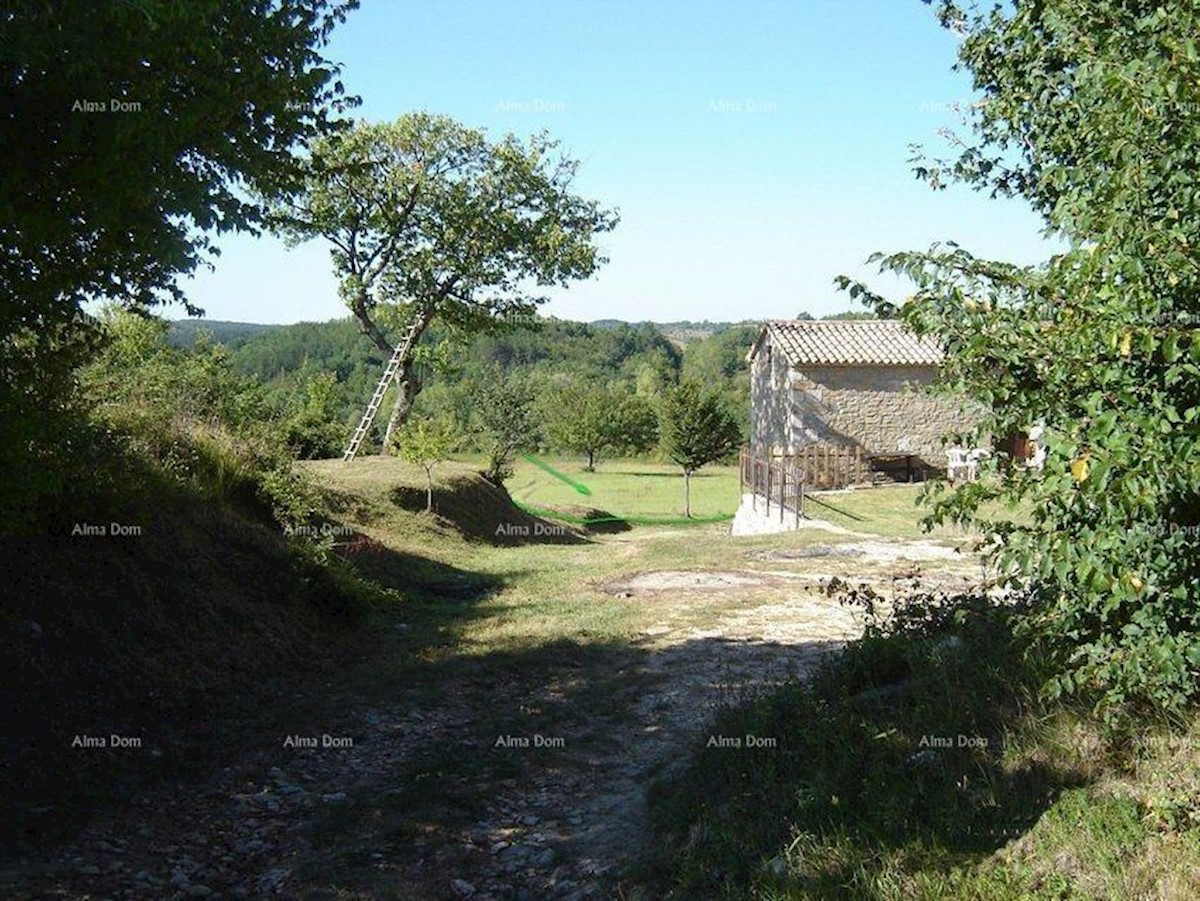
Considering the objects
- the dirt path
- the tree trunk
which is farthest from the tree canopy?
the tree trunk

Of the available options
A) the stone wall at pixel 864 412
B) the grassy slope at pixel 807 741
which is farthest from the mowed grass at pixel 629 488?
the grassy slope at pixel 807 741

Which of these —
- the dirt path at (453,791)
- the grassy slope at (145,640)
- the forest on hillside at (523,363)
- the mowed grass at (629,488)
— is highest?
the forest on hillside at (523,363)

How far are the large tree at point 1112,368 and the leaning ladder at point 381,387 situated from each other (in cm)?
2295

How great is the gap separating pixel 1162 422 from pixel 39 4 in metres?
6.15

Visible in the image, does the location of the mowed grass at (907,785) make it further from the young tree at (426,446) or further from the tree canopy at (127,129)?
the young tree at (426,446)

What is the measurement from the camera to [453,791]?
6.40m

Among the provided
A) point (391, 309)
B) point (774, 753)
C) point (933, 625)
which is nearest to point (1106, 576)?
point (774, 753)

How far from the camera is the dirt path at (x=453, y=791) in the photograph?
16.8 feet

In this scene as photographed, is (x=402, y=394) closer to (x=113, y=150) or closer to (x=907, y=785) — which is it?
(x=113, y=150)

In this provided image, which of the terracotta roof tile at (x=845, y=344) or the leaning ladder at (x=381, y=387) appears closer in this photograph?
the leaning ladder at (x=381, y=387)

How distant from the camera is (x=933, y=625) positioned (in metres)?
7.45

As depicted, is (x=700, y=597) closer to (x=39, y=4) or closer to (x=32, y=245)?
(x=32, y=245)

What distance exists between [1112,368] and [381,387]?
24872mm

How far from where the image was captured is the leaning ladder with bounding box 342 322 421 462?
26016 mm
